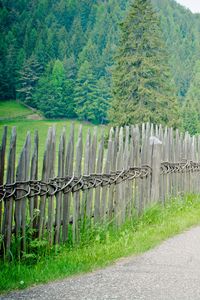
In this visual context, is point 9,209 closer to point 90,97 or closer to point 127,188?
point 127,188

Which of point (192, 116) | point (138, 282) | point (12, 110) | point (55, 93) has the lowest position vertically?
point (138, 282)

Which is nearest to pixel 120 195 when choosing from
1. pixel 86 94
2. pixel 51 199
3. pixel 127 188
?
pixel 127 188

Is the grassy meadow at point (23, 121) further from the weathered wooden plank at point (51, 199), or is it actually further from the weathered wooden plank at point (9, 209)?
the weathered wooden plank at point (9, 209)

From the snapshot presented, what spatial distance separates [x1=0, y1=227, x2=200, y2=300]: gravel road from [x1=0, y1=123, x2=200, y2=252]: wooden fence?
1.03m

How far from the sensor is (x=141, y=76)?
4072 cm

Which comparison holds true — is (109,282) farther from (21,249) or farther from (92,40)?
(92,40)

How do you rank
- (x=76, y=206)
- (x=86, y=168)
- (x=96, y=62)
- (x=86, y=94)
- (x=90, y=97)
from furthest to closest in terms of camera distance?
(x=96, y=62) < (x=86, y=94) < (x=90, y=97) < (x=86, y=168) < (x=76, y=206)

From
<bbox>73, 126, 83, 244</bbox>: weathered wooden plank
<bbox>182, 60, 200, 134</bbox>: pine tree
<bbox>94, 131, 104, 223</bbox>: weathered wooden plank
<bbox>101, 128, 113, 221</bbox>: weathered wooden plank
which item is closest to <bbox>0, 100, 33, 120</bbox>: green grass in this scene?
<bbox>182, 60, 200, 134</bbox>: pine tree

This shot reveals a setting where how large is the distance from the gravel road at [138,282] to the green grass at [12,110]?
9104 cm

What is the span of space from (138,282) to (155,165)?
440cm

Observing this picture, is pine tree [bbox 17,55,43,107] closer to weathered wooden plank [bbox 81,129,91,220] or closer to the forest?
the forest

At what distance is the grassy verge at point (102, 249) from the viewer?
15.5 feet

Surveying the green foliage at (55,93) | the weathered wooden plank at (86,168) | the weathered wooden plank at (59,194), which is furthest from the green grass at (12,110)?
the weathered wooden plank at (59,194)

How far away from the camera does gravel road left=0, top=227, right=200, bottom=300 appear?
166 inches
